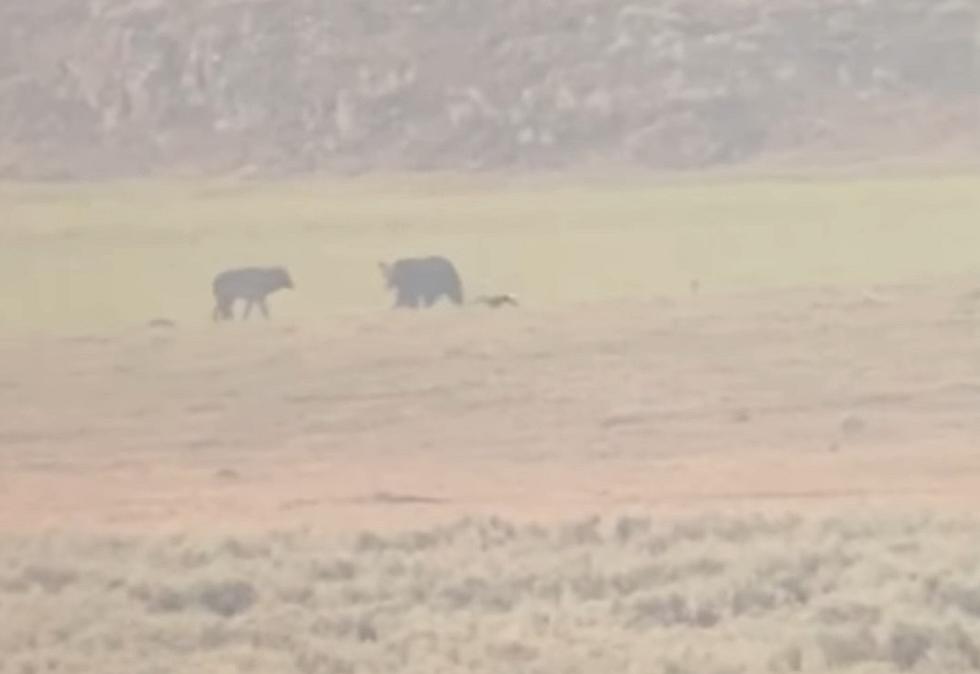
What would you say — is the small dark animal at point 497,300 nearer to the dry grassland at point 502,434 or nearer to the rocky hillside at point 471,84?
the dry grassland at point 502,434

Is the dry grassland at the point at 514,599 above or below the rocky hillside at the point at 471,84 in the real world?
below

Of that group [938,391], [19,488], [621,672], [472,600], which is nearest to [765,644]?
[621,672]

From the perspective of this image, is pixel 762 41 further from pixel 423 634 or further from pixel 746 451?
pixel 423 634

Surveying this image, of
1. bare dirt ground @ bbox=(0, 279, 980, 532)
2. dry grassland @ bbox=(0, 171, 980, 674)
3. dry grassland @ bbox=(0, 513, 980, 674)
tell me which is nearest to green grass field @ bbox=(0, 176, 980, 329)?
dry grassland @ bbox=(0, 171, 980, 674)

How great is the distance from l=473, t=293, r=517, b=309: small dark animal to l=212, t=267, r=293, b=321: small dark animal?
1.37 feet

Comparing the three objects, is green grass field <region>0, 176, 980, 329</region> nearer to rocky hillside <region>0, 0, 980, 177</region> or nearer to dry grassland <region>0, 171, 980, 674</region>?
dry grassland <region>0, 171, 980, 674</region>

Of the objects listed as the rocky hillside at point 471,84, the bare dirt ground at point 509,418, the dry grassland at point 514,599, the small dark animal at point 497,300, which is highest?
the rocky hillside at point 471,84

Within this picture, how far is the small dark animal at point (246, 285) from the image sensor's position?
504 cm

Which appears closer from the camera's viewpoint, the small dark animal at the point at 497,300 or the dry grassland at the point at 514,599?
the dry grassland at the point at 514,599

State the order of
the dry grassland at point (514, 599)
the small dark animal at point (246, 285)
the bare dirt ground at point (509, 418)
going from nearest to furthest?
the dry grassland at point (514, 599) → the bare dirt ground at point (509, 418) → the small dark animal at point (246, 285)

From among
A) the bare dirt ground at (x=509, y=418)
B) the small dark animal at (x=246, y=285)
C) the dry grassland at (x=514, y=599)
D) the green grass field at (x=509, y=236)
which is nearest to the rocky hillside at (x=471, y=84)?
the green grass field at (x=509, y=236)

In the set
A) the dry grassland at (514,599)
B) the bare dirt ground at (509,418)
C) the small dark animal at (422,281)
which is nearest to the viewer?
the dry grassland at (514,599)

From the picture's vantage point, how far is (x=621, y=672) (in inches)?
172

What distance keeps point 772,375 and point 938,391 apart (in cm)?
33
